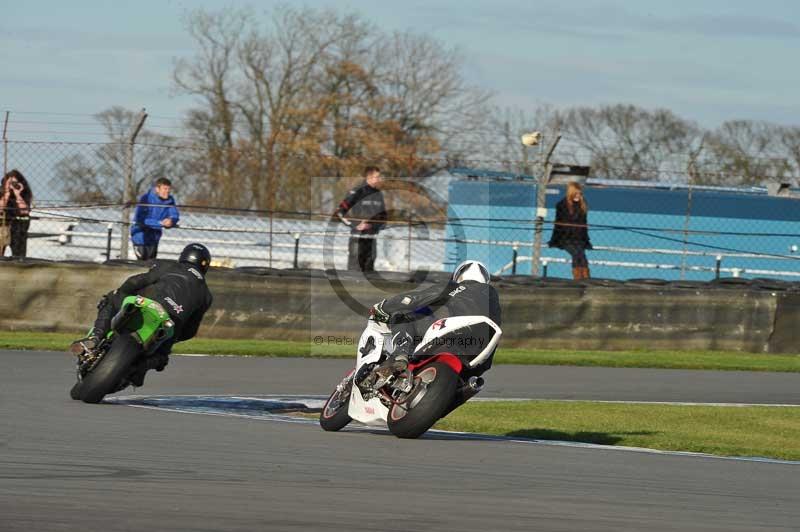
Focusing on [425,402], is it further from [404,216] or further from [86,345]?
[404,216]

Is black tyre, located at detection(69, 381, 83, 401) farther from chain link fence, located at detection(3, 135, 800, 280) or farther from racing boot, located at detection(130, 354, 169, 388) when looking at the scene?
chain link fence, located at detection(3, 135, 800, 280)

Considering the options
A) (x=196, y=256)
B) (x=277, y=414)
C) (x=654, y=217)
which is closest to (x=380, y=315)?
(x=277, y=414)

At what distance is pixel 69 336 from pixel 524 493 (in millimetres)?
10864

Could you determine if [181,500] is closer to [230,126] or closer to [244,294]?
[244,294]

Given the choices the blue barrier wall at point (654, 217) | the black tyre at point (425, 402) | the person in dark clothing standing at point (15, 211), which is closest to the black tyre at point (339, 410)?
the black tyre at point (425, 402)

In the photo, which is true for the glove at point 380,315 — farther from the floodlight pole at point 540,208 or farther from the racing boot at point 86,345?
the floodlight pole at point 540,208

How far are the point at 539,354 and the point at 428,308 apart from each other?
760 centimetres

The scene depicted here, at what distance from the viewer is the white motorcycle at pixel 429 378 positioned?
8.13m

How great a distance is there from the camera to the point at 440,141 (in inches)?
1822

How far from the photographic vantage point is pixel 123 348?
31.4ft

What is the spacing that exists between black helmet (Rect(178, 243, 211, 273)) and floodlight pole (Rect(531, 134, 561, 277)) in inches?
314

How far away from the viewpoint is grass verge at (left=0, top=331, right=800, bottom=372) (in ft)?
49.9

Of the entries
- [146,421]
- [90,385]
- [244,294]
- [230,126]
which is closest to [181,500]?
[146,421]

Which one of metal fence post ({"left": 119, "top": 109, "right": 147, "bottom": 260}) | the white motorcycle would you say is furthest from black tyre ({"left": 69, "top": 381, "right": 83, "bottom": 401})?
metal fence post ({"left": 119, "top": 109, "right": 147, "bottom": 260})
